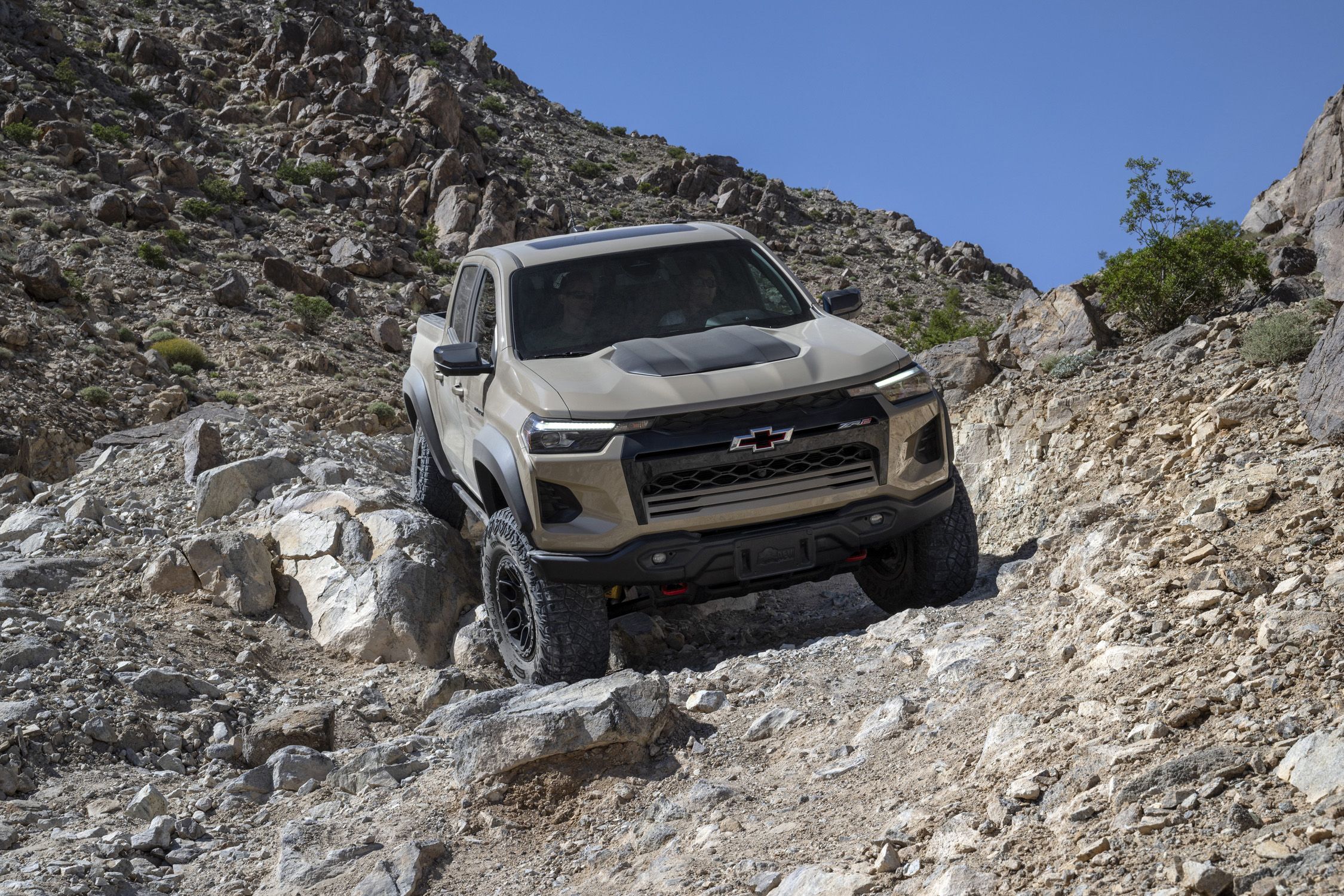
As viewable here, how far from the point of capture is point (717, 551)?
5621mm

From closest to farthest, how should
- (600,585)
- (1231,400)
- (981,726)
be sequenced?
(981,726)
(600,585)
(1231,400)

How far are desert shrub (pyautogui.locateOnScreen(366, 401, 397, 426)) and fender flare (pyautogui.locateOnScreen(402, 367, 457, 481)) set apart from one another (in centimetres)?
1167

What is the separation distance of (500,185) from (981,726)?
3885 cm

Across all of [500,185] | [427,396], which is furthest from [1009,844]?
[500,185]

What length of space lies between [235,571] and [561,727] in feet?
13.3

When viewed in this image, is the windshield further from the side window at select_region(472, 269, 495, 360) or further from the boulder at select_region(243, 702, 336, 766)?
the boulder at select_region(243, 702, 336, 766)

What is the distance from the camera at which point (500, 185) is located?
41.1 metres

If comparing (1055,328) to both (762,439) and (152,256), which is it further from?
(152,256)

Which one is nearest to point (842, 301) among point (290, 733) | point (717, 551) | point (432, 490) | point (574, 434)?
point (717, 551)

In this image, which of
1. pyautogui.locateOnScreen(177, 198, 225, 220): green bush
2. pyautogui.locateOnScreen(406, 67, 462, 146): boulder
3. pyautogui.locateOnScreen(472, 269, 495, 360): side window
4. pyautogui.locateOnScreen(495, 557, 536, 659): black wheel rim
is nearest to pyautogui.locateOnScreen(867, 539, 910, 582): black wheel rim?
pyautogui.locateOnScreen(495, 557, 536, 659): black wheel rim

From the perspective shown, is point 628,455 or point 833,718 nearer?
point 833,718

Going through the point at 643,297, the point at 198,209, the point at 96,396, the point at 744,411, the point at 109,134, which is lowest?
the point at 744,411

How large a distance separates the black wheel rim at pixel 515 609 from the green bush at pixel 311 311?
21637 mm

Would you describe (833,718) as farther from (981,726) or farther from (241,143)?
(241,143)
